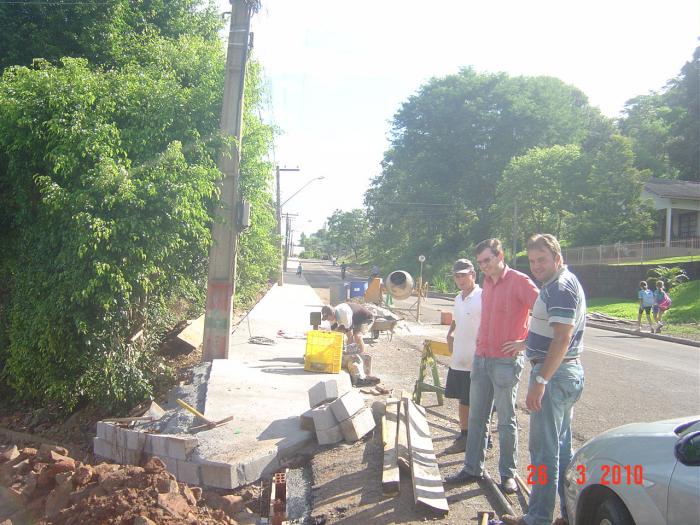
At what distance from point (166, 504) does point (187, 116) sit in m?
5.92

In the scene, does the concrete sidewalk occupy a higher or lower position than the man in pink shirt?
lower

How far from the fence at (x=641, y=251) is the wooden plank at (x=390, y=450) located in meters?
27.5

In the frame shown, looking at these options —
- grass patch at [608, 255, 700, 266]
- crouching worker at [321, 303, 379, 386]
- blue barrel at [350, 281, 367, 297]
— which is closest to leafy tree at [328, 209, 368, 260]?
grass patch at [608, 255, 700, 266]

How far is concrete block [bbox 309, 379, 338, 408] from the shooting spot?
6.15 metres

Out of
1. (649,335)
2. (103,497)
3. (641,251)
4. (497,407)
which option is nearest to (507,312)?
(497,407)

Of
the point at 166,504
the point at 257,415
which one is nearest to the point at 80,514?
the point at 166,504

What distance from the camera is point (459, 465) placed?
5426 mm

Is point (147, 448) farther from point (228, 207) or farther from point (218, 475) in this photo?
point (228, 207)

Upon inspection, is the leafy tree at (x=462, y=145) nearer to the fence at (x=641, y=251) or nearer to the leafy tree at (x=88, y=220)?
the fence at (x=641, y=251)

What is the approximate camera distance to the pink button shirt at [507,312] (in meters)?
A: 4.70

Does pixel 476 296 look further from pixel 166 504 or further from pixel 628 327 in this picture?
pixel 628 327

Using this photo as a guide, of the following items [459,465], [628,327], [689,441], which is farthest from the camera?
[628,327]

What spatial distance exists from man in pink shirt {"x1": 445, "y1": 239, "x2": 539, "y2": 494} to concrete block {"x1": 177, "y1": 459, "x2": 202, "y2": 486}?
2.14 m

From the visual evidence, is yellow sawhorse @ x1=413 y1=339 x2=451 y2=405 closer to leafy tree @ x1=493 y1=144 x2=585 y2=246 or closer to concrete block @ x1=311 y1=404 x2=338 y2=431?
concrete block @ x1=311 y1=404 x2=338 y2=431
